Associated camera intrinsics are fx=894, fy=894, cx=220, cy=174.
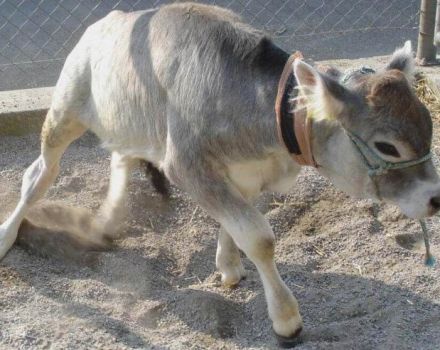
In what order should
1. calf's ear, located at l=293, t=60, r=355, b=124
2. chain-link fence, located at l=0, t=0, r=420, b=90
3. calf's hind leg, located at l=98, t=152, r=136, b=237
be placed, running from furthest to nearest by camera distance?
chain-link fence, located at l=0, t=0, r=420, b=90
calf's hind leg, located at l=98, t=152, r=136, b=237
calf's ear, located at l=293, t=60, r=355, b=124

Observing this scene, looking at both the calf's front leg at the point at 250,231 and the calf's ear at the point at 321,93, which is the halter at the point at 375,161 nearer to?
the calf's ear at the point at 321,93

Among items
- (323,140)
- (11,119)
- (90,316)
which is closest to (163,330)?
(90,316)

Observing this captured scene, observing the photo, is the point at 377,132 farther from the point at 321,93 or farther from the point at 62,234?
the point at 62,234

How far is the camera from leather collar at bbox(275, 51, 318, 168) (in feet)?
13.1

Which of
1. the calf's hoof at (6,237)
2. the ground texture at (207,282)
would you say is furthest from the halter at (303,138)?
the calf's hoof at (6,237)

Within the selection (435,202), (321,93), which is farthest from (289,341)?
(321,93)

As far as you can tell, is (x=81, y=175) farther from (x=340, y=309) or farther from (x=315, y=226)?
(x=340, y=309)

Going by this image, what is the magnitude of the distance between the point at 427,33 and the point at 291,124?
3583 millimetres

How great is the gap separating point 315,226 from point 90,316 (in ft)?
5.30

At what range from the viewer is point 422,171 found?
3889 mm

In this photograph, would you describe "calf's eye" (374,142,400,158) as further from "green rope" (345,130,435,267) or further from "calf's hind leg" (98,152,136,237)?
"calf's hind leg" (98,152,136,237)

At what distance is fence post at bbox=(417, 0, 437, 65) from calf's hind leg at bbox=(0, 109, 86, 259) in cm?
323

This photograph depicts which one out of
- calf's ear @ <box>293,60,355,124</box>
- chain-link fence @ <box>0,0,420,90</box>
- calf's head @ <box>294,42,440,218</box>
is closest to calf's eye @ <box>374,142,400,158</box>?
calf's head @ <box>294,42,440,218</box>

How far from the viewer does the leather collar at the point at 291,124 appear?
13.1ft
